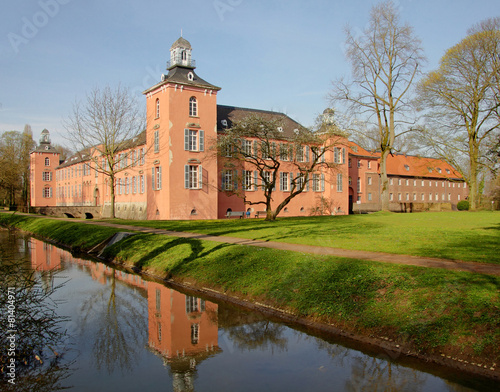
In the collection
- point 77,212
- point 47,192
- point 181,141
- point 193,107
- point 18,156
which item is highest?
point 193,107

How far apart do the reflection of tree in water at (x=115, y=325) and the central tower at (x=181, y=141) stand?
21327 millimetres

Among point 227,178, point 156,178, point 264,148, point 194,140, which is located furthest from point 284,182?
point 264,148

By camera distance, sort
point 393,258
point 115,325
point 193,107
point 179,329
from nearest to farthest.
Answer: point 179,329 < point 115,325 < point 393,258 < point 193,107

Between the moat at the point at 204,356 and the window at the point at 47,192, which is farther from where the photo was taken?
the window at the point at 47,192

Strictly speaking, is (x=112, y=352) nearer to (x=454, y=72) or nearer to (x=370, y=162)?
Answer: (x=454, y=72)

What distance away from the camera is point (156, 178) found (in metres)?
35.5

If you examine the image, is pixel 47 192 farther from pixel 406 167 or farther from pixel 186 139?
pixel 406 167

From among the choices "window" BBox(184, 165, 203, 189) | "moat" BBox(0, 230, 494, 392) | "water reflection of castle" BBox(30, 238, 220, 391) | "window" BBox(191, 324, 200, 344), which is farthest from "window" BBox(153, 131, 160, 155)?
"window" BBox(191, 324, 200, 344)

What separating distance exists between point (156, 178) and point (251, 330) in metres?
28.3

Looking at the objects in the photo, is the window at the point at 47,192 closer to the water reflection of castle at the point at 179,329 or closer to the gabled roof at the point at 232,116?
the gabled roof at the point at 232,116

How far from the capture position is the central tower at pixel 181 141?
3359 centimetres

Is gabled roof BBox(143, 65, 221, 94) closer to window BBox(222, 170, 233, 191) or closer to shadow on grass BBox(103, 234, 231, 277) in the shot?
window BBox(222, 170, 233, 191)

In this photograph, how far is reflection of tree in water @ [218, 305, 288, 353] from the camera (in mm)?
7906

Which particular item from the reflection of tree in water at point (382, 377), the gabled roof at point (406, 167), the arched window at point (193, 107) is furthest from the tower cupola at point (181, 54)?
the gabled roof at point (406, 167)
